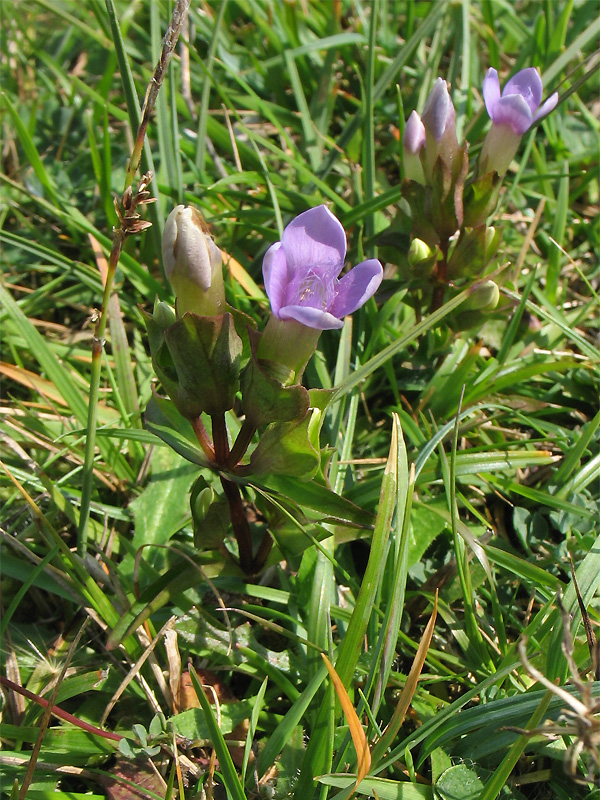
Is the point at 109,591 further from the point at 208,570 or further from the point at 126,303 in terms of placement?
the point at 126,303

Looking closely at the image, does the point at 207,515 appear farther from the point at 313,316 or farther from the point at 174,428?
the point at 313,316

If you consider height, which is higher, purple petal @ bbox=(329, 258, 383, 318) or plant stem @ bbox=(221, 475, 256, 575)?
purple petal @ bbox=(329, 258, 383, 318)

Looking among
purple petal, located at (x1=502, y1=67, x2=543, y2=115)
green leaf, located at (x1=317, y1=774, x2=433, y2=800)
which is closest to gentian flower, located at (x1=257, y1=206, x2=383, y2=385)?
green leaf, located at (x1=317, y1=774, x2=433, y2=800)

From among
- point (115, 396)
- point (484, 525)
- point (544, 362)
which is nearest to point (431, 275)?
point (544, 362)

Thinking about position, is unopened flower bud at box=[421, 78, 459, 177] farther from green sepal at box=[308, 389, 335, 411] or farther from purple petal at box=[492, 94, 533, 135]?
green sepal at box=[308, 389, 335, 411]

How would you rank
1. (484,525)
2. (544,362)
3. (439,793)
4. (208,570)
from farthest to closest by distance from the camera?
(544,362), (484,525), (208,570), (439,793)

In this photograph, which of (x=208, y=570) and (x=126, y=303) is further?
(x=126, y=303)

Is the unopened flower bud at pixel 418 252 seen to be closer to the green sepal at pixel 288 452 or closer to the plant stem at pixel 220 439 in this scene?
the green sepal at pixel 288 452

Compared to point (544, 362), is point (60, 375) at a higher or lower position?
higher
